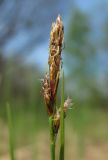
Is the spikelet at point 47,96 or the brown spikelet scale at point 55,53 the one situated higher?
the brown spikelet scale at point 55,53

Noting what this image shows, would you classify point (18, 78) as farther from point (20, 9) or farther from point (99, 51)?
point (99, 51)

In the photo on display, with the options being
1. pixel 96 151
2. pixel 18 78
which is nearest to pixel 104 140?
pixel 96 151

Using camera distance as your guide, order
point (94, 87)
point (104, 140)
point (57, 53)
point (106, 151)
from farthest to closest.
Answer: point (94, 87) < point (104, 140) < point (106, 151) < point (57, 53)

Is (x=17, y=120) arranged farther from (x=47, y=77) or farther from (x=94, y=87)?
(x=94, y=87)

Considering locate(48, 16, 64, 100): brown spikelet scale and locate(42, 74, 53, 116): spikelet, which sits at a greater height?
locate(48, 16, 64, 100): brown spikelet scale

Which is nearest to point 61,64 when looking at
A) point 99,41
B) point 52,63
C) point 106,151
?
point 52,63

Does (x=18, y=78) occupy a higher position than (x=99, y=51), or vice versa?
(x=99, y=51)

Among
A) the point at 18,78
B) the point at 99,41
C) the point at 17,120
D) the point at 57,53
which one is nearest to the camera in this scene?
the point at 57,53

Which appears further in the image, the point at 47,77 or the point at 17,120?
the point at 17,120

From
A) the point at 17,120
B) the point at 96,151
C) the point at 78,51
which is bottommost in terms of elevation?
the point at 96,151
